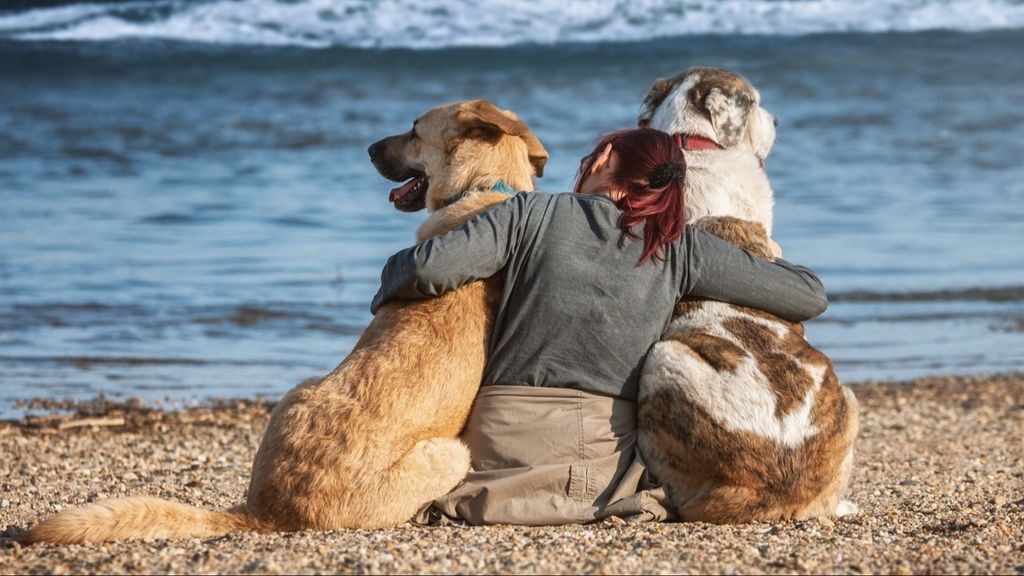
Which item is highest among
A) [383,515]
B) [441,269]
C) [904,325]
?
[441,269]

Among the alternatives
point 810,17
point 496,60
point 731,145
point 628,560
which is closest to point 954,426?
point 731,145

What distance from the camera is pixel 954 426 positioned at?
8.73 m

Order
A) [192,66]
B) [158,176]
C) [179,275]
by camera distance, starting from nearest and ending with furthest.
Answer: [179,275]
[158,176]
[192,66]

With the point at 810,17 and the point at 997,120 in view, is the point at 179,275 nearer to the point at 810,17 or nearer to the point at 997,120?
the point at 997,120

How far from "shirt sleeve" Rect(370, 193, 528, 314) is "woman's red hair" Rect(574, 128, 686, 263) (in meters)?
0.45

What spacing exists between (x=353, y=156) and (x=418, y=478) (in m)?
19.1

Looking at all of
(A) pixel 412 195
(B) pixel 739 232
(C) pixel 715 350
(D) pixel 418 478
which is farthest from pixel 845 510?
(A) pixel 412 195

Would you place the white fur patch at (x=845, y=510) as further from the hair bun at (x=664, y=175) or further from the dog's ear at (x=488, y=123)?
the dog's ear at (x=488, y=123)

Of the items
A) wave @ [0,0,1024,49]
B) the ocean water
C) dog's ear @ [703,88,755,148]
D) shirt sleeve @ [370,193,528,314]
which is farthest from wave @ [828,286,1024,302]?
wave @ [0,0,1024,49]

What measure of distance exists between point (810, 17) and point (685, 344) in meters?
36.4

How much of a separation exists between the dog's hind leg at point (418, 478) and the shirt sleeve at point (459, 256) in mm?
591

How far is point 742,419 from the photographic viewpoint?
4.88 metres

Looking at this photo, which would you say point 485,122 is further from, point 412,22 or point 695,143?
point 412,22

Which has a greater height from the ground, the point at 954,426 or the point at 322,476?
the point at 322,476
